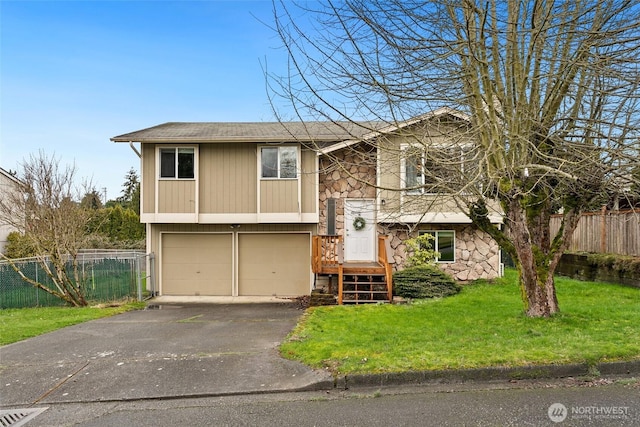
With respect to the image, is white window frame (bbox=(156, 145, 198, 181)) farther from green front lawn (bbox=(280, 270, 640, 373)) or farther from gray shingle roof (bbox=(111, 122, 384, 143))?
green front lawn (bbox=(280, 270, 640, 373))

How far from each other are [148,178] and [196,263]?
10.4 ft

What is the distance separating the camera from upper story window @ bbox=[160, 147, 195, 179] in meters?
13.2

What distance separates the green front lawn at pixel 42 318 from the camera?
7812mm

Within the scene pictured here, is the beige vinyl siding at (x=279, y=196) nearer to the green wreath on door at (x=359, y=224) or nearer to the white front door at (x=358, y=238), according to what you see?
the white front door at (x=358, y=238)

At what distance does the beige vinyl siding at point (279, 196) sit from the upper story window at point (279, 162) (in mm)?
224

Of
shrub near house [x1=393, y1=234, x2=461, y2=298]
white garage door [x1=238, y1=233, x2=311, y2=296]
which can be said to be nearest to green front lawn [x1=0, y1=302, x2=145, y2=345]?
white garage door [x1=238, y1=233, x2=311, y2=296]

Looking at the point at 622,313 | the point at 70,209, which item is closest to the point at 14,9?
the point at 70,209

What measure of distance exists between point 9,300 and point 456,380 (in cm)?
1242

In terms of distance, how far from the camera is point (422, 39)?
5.65m

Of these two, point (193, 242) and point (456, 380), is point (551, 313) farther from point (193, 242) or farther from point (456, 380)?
point (193, 242)

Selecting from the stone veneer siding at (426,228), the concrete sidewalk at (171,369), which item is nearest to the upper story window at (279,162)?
the stone veneer siding at (426,228)

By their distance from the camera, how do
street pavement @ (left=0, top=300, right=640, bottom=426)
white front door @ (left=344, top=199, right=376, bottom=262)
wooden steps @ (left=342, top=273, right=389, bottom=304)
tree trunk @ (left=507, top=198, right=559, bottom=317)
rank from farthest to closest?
white front door @ (left=344, top=199, right=376, bottom=262), wooden steps @ (left=342, top=273, right=389, bottom=304), tree trunk @ (left=507, top=198, right=559, bottom=317), street pavement @ (left=0, top=300, right=640, bottom=426)

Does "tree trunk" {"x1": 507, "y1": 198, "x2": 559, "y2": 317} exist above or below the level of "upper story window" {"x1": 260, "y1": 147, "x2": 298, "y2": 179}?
below

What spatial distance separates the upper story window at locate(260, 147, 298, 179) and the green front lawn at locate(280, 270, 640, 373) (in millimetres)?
4841
